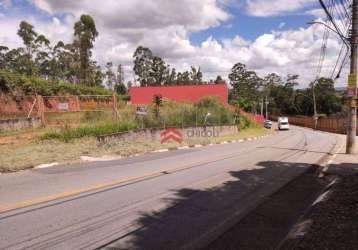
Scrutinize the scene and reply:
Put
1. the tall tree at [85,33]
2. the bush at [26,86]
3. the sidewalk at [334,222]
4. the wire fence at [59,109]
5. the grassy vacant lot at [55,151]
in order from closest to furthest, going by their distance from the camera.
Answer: the sidewalk at [334,222], the grassy vacant lot at [55,151], the wire fence at [59,109], the bush at [26,86], the tall tree at [85,33]

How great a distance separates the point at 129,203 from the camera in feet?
25.0

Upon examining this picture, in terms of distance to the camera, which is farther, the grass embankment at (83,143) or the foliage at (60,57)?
the foliage at (60,57)

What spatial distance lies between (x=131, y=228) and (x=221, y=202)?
250cm

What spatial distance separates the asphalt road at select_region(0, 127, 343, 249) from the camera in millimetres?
5615

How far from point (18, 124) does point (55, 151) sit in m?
7.46

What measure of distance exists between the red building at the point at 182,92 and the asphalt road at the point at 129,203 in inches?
1587

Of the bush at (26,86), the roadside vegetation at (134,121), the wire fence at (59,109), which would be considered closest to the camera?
the roadside vegetation at (134,121)

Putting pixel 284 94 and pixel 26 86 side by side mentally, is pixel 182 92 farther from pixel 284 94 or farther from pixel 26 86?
pixel 284 94

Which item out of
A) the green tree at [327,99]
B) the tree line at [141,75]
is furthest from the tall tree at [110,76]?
the green tree at [327,99]

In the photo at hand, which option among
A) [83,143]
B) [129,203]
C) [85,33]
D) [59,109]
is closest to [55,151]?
[83,143]

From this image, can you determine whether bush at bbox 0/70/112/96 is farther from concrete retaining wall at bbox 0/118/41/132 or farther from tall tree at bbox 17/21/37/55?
tall tree at bbox 17/21/37/55

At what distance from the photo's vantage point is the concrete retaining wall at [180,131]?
20.2 meters

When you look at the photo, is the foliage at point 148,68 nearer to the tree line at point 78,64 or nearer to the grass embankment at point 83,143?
the tree line at point 78,64

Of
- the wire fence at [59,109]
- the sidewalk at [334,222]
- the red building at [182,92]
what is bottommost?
the sidewalk at [334,222]
